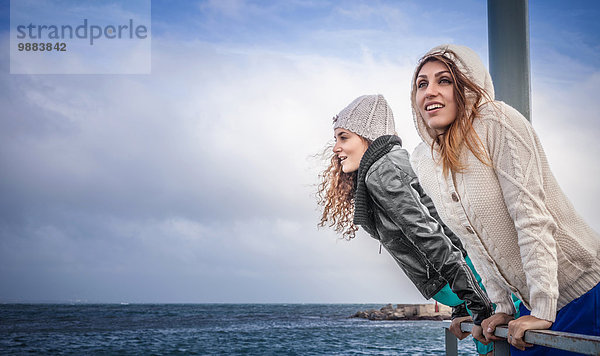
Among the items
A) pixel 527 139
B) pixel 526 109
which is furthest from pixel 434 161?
pixel 526 109

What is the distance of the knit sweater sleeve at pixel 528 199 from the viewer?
97 centimetres

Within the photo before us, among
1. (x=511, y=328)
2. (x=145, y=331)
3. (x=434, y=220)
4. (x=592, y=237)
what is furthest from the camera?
(x=145, y=331)

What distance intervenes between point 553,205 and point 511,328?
245 mm

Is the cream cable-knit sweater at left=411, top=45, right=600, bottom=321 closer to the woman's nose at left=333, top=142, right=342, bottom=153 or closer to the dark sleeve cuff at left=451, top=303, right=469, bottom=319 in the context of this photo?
the dark sleeve cuff at left=451, top=303, right=469, bottom=319

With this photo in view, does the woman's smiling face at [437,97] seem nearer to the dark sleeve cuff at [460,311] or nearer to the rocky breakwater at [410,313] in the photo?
the dark sleeve cuff at [460,311]

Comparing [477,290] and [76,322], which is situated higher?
[477,290]

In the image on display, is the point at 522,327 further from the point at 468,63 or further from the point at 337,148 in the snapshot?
the point at 337,148

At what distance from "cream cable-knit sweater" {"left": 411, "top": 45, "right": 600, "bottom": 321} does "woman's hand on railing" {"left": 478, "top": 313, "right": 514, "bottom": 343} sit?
0.03 m

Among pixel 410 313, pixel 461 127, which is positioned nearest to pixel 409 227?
pixel 461 127

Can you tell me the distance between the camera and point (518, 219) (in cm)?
100

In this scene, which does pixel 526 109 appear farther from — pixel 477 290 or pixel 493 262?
pixel 493 262

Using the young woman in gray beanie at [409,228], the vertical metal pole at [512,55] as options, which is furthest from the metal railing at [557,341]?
the vertical metal pole at [512,55]

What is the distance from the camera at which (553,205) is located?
1.04m

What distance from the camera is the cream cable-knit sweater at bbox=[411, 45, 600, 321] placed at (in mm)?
986
